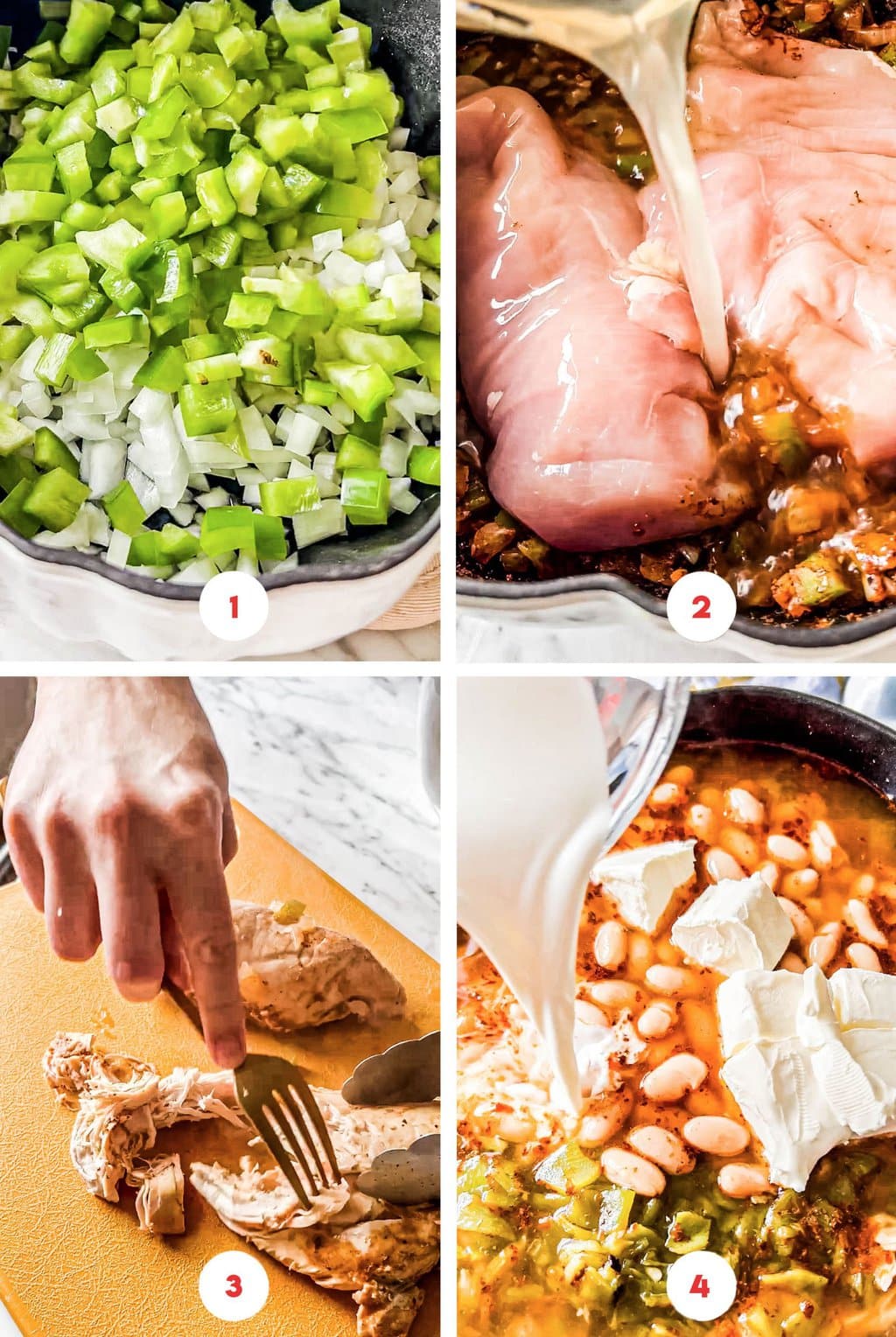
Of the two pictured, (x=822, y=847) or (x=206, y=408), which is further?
(x=822, y=847)

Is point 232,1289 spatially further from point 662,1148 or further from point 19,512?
point 19,512

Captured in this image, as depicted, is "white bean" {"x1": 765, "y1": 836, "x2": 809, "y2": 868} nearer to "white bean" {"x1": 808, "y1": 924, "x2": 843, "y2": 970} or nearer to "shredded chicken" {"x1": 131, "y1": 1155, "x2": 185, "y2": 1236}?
"white bean" {"x1": 808, "y1": 924, "x2": 843, "y2": 970}

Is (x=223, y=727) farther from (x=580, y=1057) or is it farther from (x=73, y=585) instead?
(x=580, y=1057)

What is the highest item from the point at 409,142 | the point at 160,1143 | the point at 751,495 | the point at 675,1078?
the point at 409,142

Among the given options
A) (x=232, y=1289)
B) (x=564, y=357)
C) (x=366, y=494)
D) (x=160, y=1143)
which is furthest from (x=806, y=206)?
(x=232, y=1289)

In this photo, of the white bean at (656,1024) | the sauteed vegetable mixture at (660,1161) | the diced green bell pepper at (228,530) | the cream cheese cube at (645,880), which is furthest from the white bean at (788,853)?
the diced green bell pepper at (228,530)

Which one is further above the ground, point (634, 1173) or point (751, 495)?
point (751, 495)

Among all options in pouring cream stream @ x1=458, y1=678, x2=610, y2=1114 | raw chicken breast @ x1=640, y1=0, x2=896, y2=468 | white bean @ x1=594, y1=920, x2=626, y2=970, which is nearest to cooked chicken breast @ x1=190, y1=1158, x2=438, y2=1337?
pouring cream stream @ x1=458, y1=678, x2=610, y2=1114
